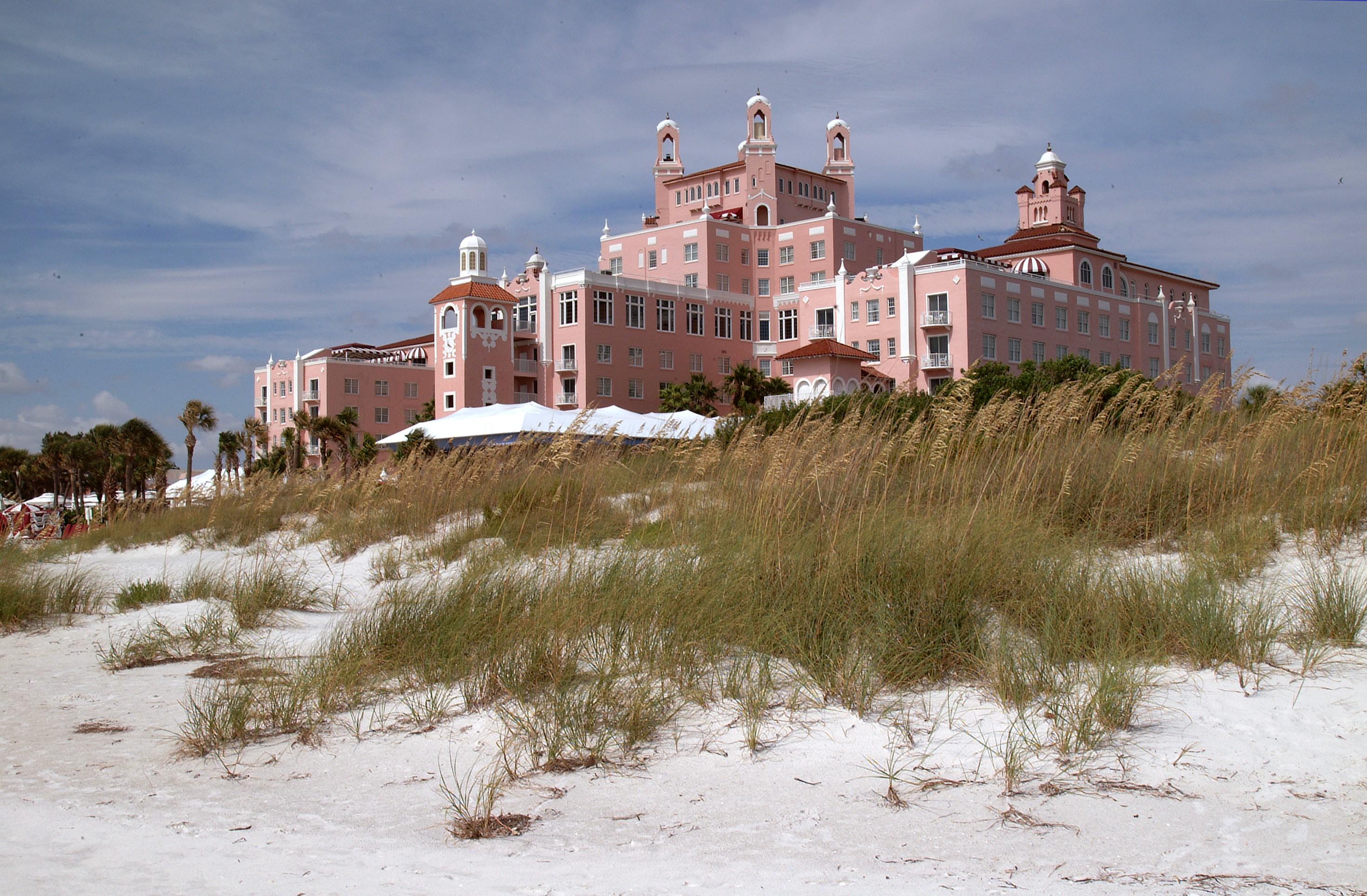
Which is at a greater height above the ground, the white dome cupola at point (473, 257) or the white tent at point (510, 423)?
the white dome cupola at point (473, 257)

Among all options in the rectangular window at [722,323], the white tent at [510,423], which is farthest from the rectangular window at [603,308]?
the white tent at [510,423]

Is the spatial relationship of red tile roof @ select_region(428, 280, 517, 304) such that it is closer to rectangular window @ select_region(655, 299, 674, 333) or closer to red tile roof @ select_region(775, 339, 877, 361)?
rectangular window @ select_region(655, 299, 674, 333)

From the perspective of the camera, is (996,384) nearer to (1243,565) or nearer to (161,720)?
(1243,565)

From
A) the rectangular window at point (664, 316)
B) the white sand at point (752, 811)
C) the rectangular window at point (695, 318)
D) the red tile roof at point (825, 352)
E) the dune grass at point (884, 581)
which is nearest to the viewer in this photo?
the white sand at point (752, 811)

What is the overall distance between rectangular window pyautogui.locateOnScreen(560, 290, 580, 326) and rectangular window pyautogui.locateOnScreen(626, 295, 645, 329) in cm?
335

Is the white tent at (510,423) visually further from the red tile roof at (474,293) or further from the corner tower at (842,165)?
the corner tower at (842,165)

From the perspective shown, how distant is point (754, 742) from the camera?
4676mm

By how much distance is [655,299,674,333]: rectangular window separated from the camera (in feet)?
211

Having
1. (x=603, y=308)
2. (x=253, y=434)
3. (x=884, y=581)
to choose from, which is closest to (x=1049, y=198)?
(x=603, y=308)

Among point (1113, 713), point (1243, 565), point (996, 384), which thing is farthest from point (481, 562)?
point (996, 384)

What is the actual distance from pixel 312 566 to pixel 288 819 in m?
7.48

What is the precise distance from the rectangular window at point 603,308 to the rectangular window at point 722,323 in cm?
845

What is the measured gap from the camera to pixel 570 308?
205ft

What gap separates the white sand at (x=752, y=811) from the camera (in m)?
3.50
